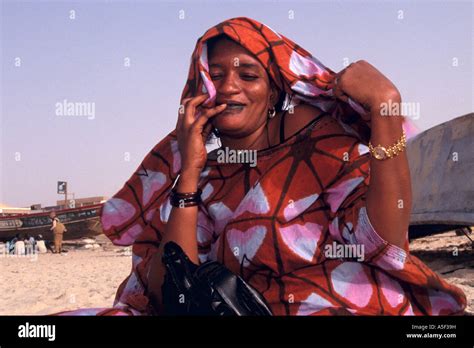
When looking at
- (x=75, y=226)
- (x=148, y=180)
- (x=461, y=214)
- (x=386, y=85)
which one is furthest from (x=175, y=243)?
(x=75, y=226)

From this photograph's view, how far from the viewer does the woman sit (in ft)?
6.00

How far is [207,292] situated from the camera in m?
1.92

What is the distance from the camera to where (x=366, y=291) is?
6.53ft

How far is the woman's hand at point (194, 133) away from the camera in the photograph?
7.23 feet

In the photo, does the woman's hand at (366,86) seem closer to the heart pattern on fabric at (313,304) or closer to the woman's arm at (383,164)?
the woman's arm at (383,164)

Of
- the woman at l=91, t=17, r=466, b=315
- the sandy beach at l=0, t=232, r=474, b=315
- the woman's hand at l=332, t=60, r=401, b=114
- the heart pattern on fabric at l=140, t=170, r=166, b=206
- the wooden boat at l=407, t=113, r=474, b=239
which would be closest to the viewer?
the woman's hand at l=332, t=60, r=401, b=114

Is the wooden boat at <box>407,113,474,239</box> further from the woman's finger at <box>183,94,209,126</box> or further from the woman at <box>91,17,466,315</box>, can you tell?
the woman's finger at <box>183,94,209,126</box>

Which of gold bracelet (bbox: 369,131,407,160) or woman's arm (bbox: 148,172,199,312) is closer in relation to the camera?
gold bracelet (bbox: 369,131,407,160)

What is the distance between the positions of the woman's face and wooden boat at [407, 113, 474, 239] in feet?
18.9

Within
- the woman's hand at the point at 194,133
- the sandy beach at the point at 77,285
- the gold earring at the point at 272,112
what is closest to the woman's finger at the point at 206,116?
the woman's hand at the point at 194,133

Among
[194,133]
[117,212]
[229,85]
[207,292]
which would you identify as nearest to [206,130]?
[194,133]

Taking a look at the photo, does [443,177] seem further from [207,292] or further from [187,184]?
[207,292]

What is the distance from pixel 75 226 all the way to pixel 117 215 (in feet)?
65.8

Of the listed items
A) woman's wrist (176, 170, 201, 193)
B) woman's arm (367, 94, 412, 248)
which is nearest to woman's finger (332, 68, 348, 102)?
woman's arm (367, 94, 412, 248)
